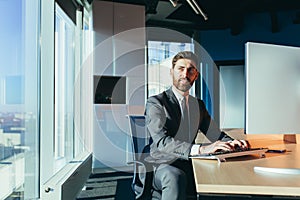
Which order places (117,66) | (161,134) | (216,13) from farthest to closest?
(216,13), (117,66), (161,134)

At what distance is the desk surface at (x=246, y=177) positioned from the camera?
112 cm

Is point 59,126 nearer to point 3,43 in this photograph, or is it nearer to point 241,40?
point 3,43

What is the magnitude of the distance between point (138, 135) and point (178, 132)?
522 mm

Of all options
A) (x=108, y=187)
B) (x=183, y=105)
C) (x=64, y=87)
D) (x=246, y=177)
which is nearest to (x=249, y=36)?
(x=64, y=87)

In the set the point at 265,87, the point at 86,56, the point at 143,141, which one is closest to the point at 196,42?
the point at 86,56

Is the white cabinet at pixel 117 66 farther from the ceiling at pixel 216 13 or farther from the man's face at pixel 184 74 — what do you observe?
the man's face at pixel 184 74

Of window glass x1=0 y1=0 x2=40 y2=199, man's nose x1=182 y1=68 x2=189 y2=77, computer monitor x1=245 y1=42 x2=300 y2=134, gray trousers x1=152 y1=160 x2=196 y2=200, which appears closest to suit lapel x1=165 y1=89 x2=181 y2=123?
man's nose x1=182 y1=68 x2=189 y2=77

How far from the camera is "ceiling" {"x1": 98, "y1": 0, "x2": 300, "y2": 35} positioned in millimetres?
6520

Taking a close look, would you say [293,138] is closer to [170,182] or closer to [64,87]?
[170,182]

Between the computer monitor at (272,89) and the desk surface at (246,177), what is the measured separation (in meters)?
0.15

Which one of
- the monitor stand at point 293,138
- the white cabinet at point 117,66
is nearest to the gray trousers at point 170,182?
the monitor stand at point 293,138

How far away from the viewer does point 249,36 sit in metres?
7.09

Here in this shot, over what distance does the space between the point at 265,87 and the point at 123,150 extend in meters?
4.41

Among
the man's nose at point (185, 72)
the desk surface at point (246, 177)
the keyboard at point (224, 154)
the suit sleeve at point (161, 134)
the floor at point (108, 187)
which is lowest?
the floor at point (108, 187)
